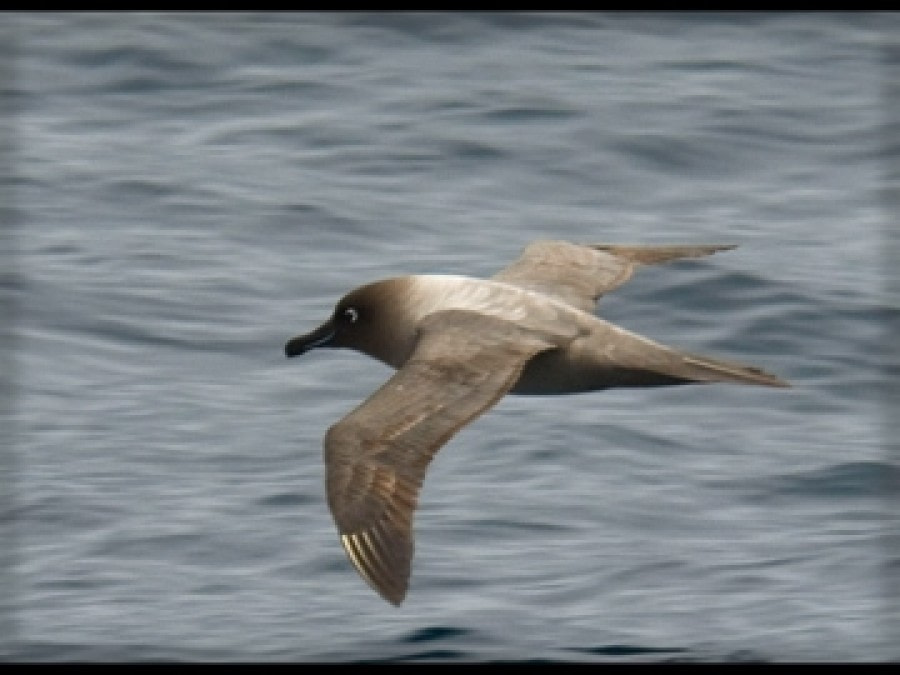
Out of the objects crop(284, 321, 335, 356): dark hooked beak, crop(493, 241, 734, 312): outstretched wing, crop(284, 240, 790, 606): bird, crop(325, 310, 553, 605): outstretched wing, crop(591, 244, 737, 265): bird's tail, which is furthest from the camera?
crop(591, 244, 737, 265): bird's tail

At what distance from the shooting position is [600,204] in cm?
1499

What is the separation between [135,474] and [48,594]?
135cm

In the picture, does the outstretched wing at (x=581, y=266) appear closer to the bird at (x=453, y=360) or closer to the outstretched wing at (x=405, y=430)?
the bird at (x=453, y=360)

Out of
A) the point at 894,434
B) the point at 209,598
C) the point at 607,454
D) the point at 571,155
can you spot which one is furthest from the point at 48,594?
the point at 571,155

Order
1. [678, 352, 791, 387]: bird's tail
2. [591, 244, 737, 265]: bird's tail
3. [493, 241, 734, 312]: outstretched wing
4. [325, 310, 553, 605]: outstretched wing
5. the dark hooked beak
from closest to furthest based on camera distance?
[325, 310, 553, 605]: outstretched wing < [678, 352, 791, 387]: bird's tail < the dark hooked beak < [493, 241, 734, 312]: outstretched wing < [591, 244, 737, 265]: bird's tail

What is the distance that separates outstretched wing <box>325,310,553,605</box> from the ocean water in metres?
0.83

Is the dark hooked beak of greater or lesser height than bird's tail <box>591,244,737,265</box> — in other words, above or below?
below

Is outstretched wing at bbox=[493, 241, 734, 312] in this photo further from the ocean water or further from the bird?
the ocean water

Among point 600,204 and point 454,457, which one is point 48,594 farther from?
point 600,204

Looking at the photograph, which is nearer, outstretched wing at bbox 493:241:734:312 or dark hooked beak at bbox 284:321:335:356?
dark hooked beak at bbox 284:321:335:356

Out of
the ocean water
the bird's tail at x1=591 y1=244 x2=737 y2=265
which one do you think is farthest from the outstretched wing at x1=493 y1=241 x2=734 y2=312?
the ocean water

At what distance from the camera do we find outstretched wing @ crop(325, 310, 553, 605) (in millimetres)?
8508

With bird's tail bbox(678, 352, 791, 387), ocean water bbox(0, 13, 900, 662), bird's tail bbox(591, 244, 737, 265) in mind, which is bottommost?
ocean water bbox(0, 13, 900, 662)

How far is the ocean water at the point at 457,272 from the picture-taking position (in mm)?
9812
